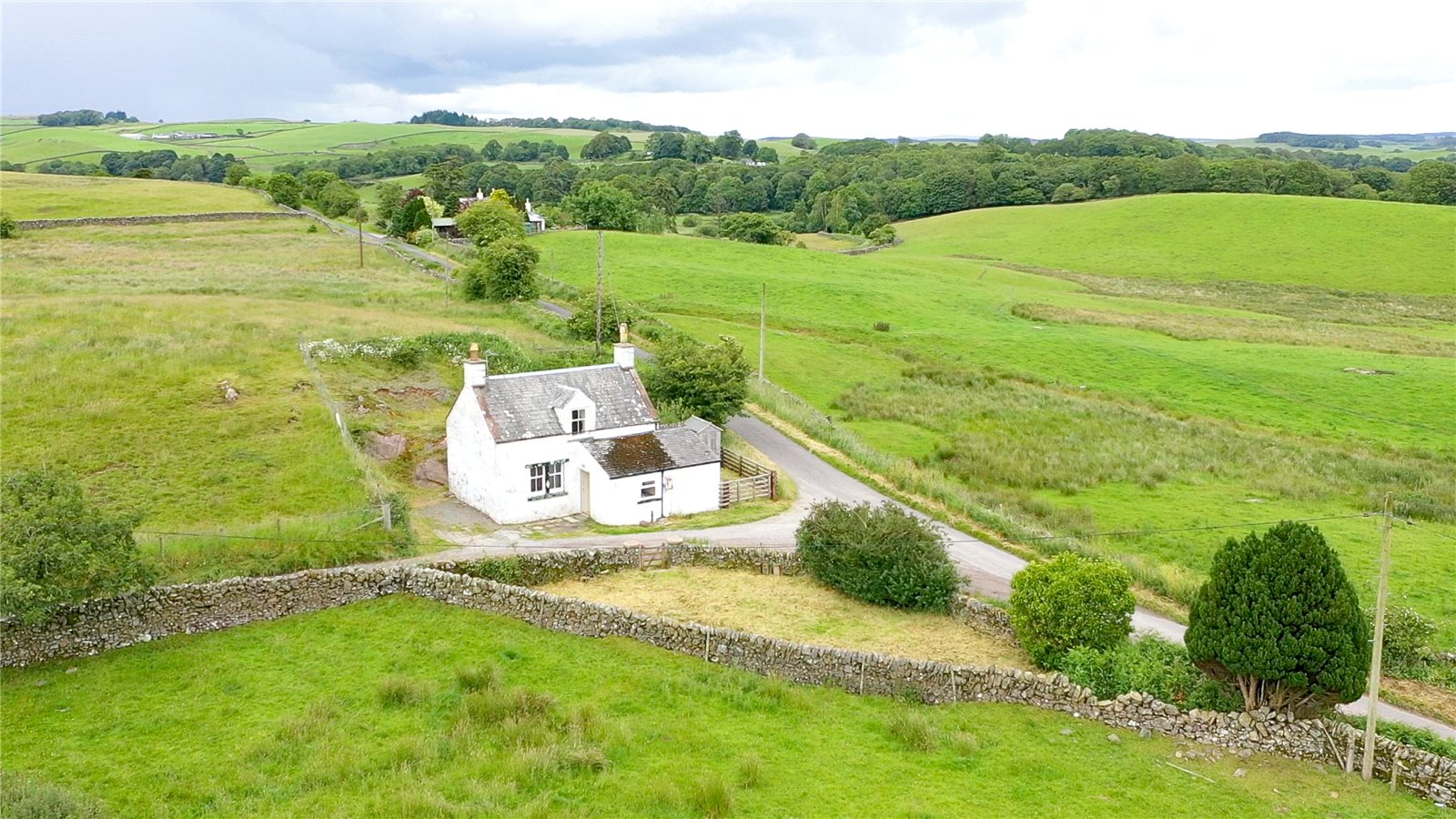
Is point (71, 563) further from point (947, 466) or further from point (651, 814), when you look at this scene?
point (947, 466)

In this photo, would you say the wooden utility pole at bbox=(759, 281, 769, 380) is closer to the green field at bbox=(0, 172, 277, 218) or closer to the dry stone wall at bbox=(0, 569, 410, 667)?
the dry stone wall at bbox=(0, 569, 410, 667)

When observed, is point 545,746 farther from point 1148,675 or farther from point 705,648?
point 1148,675

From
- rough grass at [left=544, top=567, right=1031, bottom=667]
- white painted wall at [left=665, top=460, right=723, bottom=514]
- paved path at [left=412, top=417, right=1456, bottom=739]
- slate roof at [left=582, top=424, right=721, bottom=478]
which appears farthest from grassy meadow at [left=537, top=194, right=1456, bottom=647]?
slate roof at [left=582, top=424, right=721, bottom=478]

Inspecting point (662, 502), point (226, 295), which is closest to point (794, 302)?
point (226, 295)

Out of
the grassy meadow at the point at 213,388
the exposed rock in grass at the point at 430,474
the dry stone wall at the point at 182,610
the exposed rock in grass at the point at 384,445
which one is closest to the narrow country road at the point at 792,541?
the dry stone wall at the point at 182,610

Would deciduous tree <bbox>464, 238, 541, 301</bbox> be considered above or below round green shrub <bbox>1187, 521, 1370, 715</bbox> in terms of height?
above

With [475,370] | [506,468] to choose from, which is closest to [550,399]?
[475,370]
